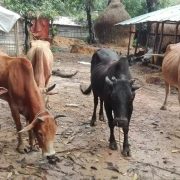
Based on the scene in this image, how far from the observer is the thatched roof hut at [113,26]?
1132 inches

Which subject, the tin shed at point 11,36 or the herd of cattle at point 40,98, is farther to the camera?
the tin shed at point 11,36

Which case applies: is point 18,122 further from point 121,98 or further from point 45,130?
point 121,98

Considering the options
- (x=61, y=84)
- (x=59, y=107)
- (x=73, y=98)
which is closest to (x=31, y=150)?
(x=59, y=107)

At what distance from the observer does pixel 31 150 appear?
5.93m

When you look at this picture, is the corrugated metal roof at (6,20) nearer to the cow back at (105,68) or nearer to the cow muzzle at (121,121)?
the cow back at (105,68)

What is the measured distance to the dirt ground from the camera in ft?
17.3

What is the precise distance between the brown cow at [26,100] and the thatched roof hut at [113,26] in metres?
23.0

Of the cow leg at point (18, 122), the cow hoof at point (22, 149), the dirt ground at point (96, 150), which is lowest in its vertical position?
the dirt ground at point (96, 150)

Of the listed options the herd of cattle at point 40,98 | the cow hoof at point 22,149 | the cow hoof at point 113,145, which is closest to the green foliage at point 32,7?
the herd of cattle at point 40,98

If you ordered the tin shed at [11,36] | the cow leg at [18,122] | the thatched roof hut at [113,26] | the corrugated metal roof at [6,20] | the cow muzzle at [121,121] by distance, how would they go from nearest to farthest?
the cow muzzle at [121,121] → the cow leg at [18,122] → the corrugated metal roof at [6,20] → the tin shed at [11,36] → the thatched roof hut at [113,26]

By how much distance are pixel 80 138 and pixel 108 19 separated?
75.2 ft

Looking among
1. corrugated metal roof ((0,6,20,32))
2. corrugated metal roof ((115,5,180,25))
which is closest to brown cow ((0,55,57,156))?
corrugated metal roof ((0,6,20,32))

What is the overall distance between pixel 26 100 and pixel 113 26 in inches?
947

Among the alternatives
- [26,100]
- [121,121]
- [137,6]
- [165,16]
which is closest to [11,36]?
[165,16]
